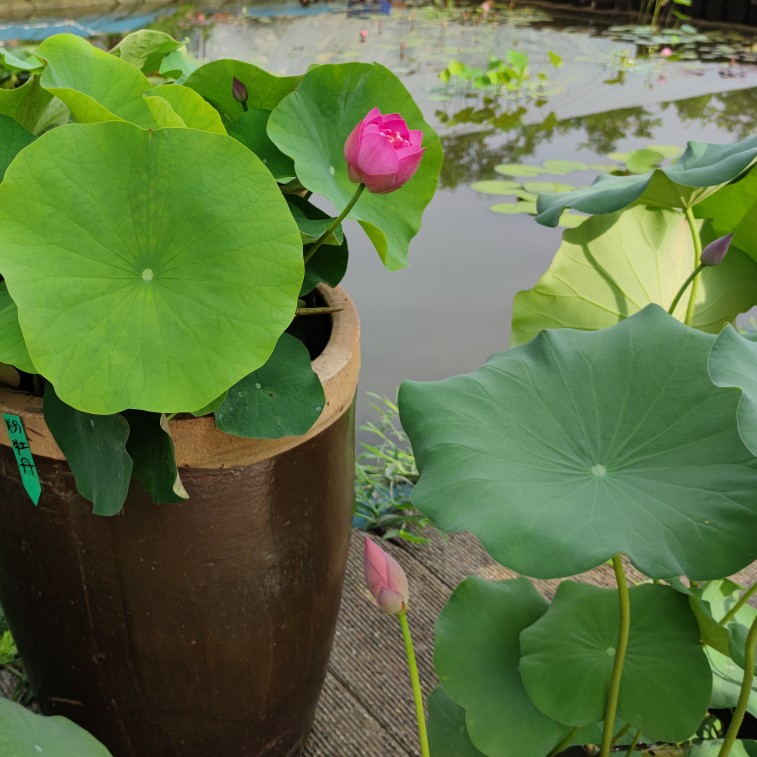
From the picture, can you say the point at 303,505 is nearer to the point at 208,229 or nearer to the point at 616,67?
the point at 208,229

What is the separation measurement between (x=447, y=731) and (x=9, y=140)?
0.73 m

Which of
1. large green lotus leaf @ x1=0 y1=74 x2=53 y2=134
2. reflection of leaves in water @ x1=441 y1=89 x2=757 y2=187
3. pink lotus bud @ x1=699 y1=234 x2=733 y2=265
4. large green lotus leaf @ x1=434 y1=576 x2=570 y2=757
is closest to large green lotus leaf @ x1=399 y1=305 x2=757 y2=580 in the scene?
pink lotus bud @ x1=699 y1=234 x2=733 y2=265

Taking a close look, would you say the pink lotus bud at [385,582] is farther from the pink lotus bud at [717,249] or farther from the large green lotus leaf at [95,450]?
the pink lotus bud at [717,249]

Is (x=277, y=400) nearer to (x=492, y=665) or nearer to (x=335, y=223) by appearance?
(x=335, y=223)

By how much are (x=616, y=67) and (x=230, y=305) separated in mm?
5151

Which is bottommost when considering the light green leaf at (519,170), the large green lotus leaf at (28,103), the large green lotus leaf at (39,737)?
the light green leaf at (519,170)

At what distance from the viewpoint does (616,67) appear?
5195mm

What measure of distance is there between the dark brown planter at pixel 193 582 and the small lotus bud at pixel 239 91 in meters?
0.22

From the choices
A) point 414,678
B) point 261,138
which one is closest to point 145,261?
point 261,138

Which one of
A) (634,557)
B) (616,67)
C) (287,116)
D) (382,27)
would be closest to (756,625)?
(634,557)

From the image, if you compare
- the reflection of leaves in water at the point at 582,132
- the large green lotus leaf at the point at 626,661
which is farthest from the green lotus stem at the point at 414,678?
the reflection of leaves in water at the point at 582,132

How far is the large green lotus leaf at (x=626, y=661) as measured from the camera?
31.4 inches

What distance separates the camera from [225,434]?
2.41 ft

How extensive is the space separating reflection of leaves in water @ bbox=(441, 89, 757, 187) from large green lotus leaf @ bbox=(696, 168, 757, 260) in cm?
221
